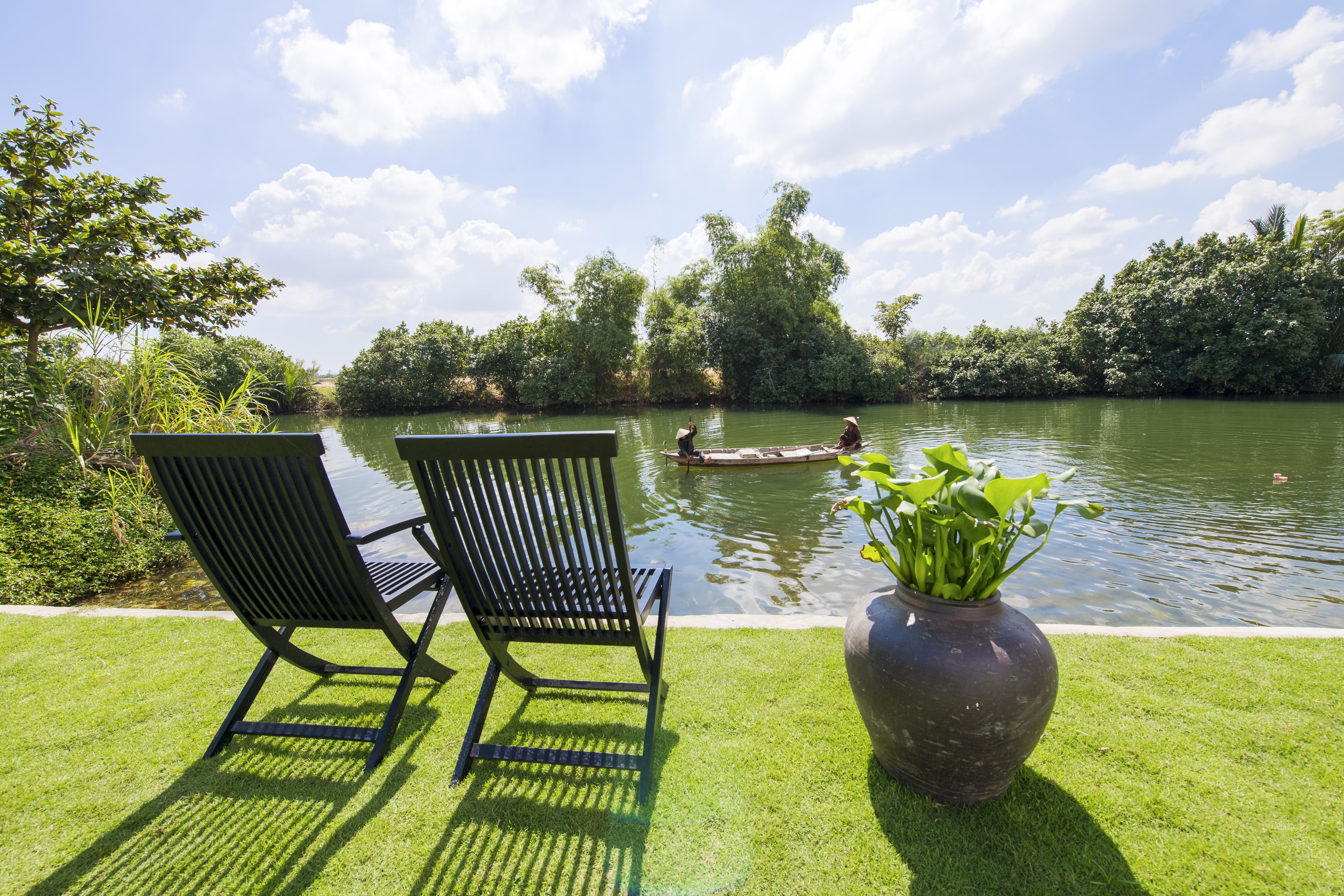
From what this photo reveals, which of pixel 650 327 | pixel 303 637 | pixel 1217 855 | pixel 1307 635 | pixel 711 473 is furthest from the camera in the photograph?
pixel 650 327

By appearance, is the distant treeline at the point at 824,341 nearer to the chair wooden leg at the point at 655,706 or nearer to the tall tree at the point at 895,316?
the tall tree at the point at 895,316

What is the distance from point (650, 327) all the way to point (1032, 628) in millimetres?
34572

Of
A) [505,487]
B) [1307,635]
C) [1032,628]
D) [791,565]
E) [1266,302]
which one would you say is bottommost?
[791,565]

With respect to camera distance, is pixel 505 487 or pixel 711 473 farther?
pixel 711 473

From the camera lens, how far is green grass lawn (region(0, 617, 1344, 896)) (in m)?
1.82

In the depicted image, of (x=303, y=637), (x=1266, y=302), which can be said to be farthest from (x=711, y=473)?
(x=1266, y=302)

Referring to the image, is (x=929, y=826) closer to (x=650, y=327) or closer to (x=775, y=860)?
(x=775, y=860)

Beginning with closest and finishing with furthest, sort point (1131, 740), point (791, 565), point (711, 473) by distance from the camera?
1. point (1131, 740)
2. point (791, 565)
3. point (711, 473)

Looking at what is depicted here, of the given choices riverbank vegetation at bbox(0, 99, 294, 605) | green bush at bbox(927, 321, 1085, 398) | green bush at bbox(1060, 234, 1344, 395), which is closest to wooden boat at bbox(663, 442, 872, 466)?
riverbank vegetation at bbox(0, 99, 294, 605)

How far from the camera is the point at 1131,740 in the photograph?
2.35m

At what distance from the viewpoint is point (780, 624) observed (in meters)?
3.69

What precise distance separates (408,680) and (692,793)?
1.48 m

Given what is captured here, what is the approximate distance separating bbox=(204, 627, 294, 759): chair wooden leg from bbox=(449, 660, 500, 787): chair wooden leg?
1.02 metres

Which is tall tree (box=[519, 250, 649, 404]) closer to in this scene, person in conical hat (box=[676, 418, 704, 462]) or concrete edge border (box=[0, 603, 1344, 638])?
person in conical hat (box=[676, 418, 704, 462])
